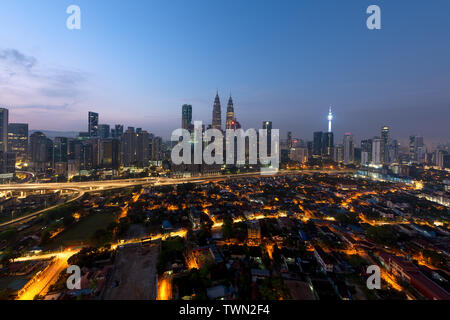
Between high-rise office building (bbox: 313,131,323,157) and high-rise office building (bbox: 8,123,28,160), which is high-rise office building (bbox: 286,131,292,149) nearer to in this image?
high-rise office building (bbox: 313,131,323,157)

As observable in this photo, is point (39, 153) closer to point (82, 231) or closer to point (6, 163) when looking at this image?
point (6, 163)

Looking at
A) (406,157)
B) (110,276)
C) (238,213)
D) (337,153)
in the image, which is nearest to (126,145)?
(238,213)

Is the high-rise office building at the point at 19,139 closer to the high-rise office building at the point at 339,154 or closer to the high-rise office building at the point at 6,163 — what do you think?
the high-rise office building at the point at 6,163

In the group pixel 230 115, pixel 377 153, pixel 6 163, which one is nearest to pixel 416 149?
pixel 377 153

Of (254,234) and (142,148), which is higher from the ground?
(142,148)

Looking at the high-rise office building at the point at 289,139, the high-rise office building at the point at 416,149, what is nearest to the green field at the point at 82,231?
the high-rise office building at the point at 289,139
